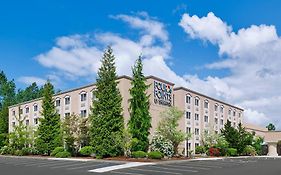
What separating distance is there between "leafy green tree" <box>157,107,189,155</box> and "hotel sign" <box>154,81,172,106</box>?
457cm

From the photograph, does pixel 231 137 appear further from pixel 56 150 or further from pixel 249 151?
pixel 56 150

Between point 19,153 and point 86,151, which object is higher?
point 86,151

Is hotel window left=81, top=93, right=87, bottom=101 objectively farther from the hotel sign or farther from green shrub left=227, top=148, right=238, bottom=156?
green shrub left=227, top=148, right=238, bottom=156

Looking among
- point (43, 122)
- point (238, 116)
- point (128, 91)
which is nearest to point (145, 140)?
point (128, 91)

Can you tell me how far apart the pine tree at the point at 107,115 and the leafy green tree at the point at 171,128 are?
16.6ft

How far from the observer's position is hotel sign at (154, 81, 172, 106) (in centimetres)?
4806

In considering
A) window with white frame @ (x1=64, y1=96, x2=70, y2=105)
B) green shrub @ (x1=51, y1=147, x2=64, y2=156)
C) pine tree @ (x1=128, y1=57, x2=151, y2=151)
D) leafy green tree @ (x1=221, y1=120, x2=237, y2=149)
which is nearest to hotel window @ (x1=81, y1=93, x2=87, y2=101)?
window with white frame @ (x1=64, y1=96, x2=70, y2=105)

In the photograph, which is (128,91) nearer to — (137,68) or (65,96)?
(137,68)

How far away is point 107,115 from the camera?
39.6m

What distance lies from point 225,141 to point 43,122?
968 inches

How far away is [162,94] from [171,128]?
7.87 meters

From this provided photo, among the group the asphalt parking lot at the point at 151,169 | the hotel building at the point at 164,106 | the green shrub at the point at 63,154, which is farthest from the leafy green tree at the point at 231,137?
the asphalt parking lot at the point at 151,169

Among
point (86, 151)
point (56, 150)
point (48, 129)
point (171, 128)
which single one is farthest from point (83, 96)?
point (171, 128)

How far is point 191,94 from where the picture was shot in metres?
56.1
